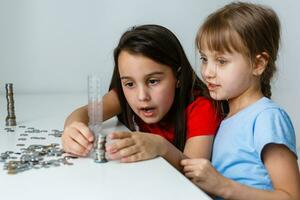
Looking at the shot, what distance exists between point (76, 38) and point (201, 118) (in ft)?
3.51

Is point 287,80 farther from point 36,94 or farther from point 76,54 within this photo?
point 36,94

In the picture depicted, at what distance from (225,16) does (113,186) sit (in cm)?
62

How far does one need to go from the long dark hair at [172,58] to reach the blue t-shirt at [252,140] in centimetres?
21

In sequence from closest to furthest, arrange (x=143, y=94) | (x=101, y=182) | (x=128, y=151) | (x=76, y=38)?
(x=101, y=182) → (x=128, y=151) → (x=143, y=94) → (x=76, y=38)

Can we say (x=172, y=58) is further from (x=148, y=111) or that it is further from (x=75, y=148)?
(x=75, y=148)

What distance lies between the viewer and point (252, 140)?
1102 mm

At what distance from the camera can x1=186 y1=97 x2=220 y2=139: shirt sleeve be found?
1.28m

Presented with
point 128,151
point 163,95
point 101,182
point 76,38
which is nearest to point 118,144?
point 128,151

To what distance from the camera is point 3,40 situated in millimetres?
2109

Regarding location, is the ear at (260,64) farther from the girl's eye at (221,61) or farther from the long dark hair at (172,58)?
the long dark hair at (172,58)

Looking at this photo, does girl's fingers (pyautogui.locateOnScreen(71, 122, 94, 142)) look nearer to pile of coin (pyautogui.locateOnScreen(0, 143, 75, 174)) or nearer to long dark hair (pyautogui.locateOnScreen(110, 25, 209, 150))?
pile of coin (pyautogui.locateOnScreen(0, 143, 75, 174))

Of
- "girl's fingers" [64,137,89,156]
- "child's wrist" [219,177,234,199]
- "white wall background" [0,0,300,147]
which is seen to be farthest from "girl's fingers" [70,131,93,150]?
"white wall background" [0,0,300,147]

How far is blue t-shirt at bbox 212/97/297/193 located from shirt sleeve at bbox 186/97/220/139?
0.07m

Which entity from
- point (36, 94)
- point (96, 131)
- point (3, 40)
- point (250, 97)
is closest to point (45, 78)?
point (36, 94)
